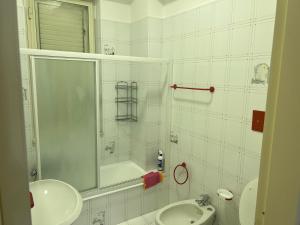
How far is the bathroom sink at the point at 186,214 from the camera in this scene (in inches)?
74.7

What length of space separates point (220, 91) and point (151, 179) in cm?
128

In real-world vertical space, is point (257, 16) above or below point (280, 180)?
above

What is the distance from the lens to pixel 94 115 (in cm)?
211

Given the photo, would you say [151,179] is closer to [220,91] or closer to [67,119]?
[67,119]

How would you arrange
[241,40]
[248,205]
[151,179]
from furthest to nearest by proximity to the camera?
[151,179] → [241,40] → [248,205]

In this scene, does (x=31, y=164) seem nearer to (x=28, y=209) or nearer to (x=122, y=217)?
(x=122, y=217)

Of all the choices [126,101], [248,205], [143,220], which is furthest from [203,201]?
[126,101]

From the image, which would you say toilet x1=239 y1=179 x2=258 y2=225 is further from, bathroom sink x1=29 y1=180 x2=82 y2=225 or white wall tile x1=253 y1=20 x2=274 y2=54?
bathroom sink x1=29 y1=180 x2=82 y2=225

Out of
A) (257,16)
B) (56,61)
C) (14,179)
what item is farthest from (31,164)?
(257,16)

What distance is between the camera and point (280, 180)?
18.7 inches

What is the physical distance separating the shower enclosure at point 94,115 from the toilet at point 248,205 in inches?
50.2

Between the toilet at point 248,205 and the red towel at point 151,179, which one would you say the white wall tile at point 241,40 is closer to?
the toilet at point 248,205

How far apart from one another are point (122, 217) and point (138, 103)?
1.35 meters

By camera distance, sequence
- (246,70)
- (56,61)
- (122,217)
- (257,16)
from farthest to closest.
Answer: (122,217) < (56,61) < (246,70) < (257,16)
